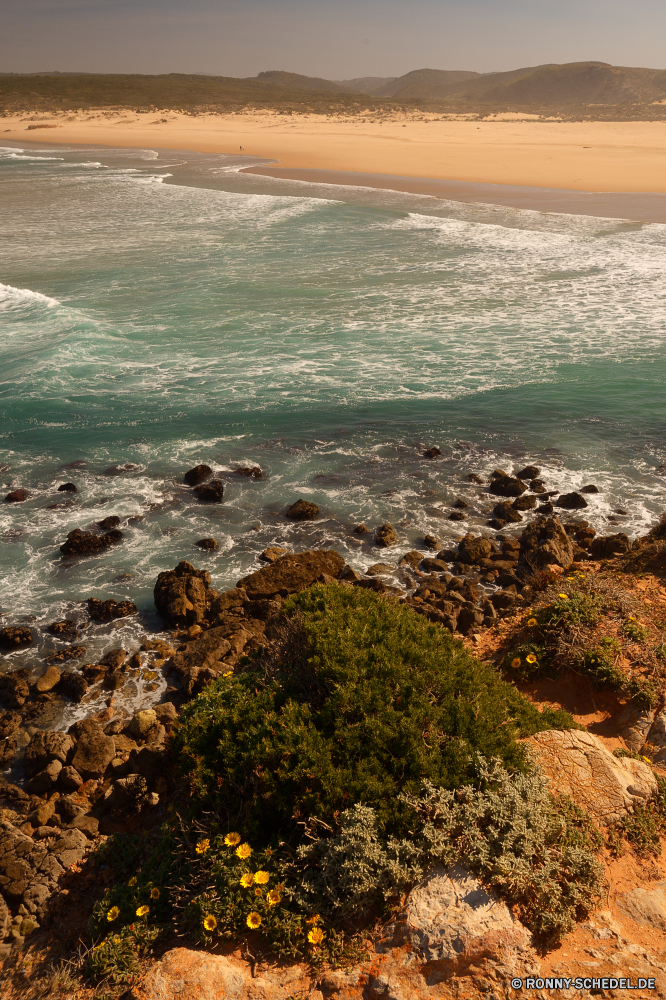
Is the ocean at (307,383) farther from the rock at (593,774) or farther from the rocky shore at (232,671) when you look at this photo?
the rock at (593,774)

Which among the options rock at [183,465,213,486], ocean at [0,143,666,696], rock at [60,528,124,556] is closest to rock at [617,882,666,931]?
ocean at [0,143,666,696]

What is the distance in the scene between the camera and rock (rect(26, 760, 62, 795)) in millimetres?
7629

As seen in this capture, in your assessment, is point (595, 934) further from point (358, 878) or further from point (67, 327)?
point (67, 327)

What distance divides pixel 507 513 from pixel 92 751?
839 centimetres

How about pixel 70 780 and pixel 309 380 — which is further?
pixel 309 380

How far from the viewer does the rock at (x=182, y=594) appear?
33.9 feet

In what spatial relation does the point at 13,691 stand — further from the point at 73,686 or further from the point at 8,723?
the point at 73,686

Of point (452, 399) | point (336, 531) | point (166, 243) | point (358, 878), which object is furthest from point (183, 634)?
point (166, 243)

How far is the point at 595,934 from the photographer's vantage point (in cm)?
441

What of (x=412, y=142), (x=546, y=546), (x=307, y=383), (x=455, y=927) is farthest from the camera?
(x=412, y=142)

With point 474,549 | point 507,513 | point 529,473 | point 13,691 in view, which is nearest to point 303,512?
point 474,549

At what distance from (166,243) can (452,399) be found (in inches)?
851

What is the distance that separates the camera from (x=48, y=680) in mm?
9273

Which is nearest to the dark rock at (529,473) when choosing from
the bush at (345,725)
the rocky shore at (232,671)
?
the rocky shore at (232,671)
